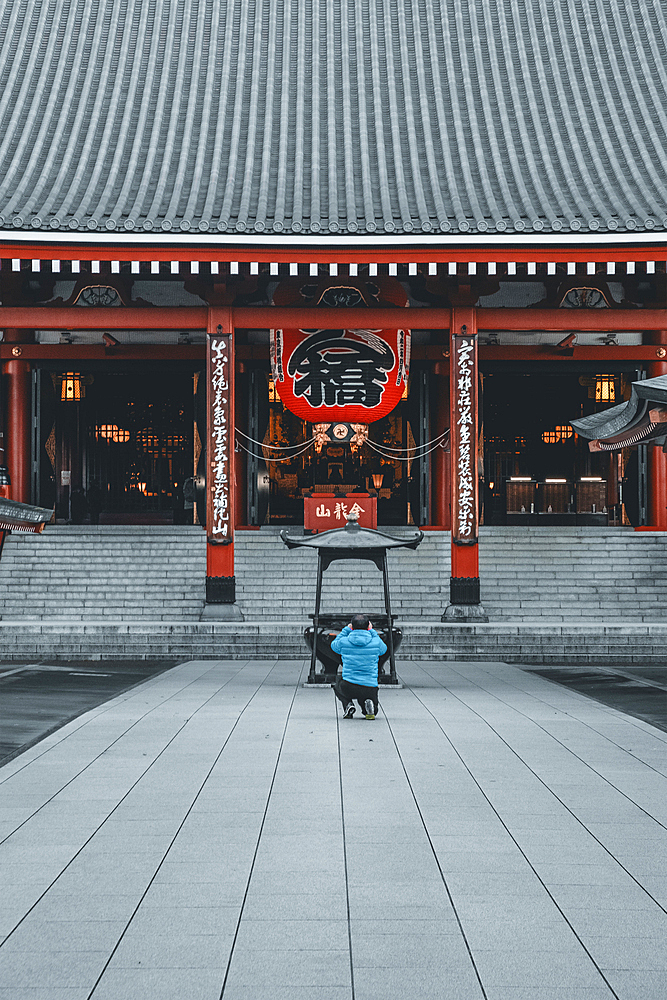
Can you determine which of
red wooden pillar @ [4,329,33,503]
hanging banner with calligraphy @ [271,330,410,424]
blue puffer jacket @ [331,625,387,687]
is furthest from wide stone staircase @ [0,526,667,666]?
blue puffer jacket @ [331,625,387,687]

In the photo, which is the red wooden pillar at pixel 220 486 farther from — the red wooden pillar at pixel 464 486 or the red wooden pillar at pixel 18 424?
the red wooden pillar at pixel 18 424

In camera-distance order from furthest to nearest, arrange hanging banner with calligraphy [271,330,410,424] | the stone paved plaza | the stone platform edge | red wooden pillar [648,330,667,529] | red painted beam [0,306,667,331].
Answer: red wooden pillar [648,330,667,529] < red painted beam [0,306,667,331] < hanging banner with calligraphy [271,330,410,424] < the stone platform edge < the stone paved plaza

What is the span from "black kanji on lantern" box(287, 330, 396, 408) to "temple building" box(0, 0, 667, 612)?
4cm

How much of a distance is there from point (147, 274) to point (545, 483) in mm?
12292

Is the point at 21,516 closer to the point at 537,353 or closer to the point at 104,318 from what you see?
the point at 104,318

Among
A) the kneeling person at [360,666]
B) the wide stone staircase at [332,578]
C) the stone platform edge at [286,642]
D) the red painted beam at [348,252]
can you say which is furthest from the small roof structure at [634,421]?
the wide stone staircase at [332,578]

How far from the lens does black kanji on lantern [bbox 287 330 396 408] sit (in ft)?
58.1

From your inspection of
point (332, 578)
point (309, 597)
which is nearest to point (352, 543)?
point (309, 597)

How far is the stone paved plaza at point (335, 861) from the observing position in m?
3.95

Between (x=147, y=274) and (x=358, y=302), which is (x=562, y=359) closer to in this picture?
(x=358, y=302)

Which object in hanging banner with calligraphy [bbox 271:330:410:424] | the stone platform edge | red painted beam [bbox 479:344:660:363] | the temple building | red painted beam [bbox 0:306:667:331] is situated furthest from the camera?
red painted beam [bbox 479:344:660:363]

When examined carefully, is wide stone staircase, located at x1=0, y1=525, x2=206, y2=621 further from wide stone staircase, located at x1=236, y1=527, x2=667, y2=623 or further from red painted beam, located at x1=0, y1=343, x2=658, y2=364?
red painted beam, located at x1=0, y1=343, x2=658, y2=364

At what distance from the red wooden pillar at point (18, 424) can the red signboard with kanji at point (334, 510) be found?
23.0 ft

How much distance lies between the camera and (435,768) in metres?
7.61
